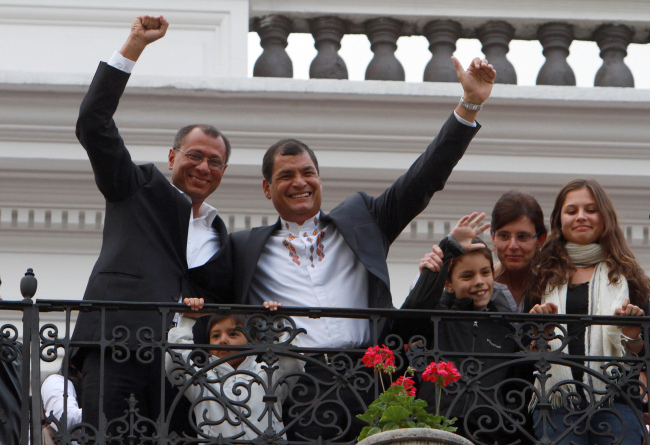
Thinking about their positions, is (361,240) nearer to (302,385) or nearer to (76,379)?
(302,385)

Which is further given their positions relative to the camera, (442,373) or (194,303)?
(194,303)

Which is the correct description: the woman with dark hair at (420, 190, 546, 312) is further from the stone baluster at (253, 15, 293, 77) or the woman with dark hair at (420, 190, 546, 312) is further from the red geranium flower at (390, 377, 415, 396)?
the stone baluster at (253, 15, 293, 77)

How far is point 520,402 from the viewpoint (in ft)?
27.0

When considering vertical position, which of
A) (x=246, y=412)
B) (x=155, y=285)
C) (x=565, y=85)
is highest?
(x=565, y=85)

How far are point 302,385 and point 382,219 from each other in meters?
0.94

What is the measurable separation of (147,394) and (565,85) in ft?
15.7

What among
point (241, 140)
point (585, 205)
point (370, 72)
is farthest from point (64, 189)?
point (585, 205)

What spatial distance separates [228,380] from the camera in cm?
802

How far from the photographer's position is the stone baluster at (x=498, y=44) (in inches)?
463

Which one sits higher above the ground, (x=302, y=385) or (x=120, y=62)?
(x=120, y=62)

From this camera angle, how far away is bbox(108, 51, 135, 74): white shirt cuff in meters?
7.95

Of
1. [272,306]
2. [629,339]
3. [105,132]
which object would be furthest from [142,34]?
[629,339]

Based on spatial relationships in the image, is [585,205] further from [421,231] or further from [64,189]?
[64,189]

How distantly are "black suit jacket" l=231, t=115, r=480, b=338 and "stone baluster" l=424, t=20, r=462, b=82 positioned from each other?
3.54m
